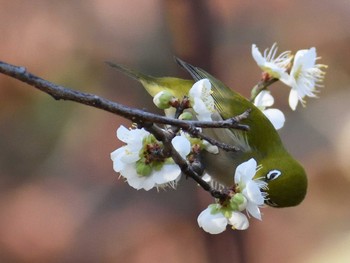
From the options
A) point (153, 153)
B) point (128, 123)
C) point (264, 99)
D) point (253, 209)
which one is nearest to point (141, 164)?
point (153, 153)

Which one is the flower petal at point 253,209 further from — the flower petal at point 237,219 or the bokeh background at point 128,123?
the bokeh background at point 128,123

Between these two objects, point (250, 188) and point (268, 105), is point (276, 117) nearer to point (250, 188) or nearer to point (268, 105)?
point (268, 105)

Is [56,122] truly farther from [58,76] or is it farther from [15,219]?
[15,219]

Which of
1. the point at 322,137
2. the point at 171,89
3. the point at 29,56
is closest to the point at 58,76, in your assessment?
the point at 29,56

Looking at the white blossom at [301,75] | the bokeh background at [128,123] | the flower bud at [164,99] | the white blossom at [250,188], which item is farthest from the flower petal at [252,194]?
the bokeh background at [128,123]

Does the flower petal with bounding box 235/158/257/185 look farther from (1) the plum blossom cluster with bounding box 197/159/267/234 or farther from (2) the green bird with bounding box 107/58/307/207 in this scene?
(2) the green bird with bounding box 107/58/307/207

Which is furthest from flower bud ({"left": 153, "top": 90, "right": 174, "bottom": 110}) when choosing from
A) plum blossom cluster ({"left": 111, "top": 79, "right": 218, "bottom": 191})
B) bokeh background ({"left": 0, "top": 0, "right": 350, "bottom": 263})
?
bokeh background ({"left": 0, "top": 0, "right": 350, "bottom": 263})

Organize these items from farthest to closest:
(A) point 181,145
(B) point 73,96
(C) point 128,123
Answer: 1. (C) point 128,123
2. (A) point 181,145
3. (B) point 73,96

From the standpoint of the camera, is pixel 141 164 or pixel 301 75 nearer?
pixel 141 164
